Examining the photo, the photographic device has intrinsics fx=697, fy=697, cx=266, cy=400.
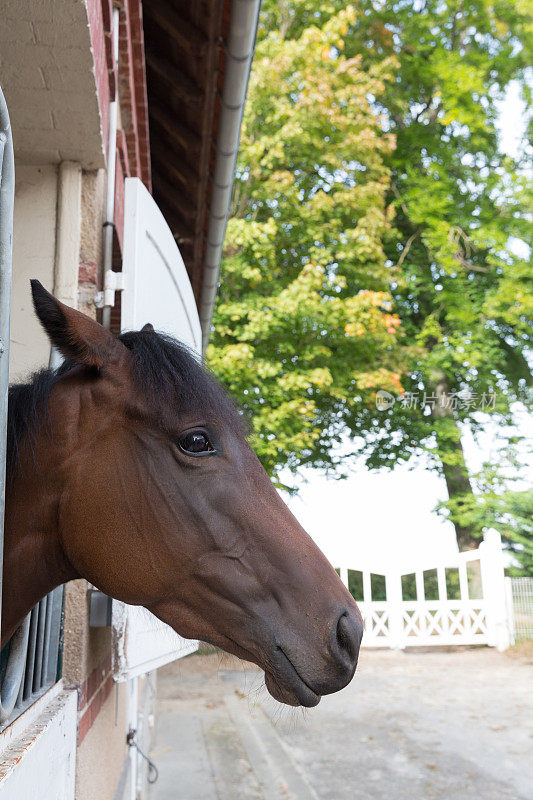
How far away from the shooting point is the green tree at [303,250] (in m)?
10.2

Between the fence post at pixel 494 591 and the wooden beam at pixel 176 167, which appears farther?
the fence post at pixel 494 591

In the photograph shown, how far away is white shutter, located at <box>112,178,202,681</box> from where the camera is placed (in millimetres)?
1929

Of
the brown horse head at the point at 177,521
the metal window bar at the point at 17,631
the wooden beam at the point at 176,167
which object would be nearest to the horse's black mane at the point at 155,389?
the brown horse head at the point at 177,521

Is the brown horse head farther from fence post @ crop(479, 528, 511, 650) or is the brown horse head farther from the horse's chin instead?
fence post @ crop(479, 528, 511, 650)

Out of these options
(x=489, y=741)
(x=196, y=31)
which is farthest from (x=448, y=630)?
(x=196, y=31)

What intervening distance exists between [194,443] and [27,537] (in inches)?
13.3

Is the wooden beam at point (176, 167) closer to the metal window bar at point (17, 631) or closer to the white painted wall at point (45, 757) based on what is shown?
the metal window bar at point (17, 631)

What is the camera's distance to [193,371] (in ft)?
4.33

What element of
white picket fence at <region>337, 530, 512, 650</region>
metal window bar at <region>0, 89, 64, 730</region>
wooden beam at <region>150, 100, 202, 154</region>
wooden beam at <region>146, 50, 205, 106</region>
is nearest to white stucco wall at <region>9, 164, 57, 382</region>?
metal window bar at <region>0, 89, 64, 730</region>

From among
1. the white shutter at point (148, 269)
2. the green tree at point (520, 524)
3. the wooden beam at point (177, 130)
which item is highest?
the wooden beam at point (177, 130)

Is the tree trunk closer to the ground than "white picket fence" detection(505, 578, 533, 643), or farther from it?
farther from it

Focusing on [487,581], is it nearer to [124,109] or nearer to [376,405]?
[376,405]

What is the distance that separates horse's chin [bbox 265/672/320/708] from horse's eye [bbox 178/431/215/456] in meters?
0.41

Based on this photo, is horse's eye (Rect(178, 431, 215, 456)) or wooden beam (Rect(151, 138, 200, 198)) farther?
wooden beam (Rect(151, 138, 200, 198))
